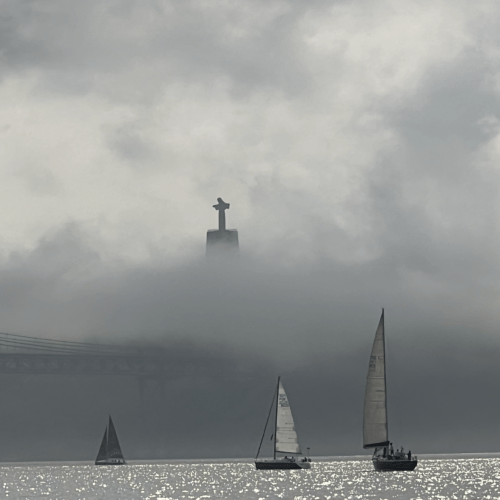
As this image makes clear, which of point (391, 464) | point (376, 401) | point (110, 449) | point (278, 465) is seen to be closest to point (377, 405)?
point (376, 401)

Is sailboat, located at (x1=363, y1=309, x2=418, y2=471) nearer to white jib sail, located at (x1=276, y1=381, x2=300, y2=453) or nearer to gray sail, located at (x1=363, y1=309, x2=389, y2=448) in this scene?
gray sail, located at (x1=363, y1=309, x2=389, y2=448)

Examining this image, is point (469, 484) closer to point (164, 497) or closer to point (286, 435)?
point (286, 435)

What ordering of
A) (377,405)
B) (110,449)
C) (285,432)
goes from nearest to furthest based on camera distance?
(377,405) → (285,432) → (110,449)

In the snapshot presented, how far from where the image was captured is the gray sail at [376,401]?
103 meters

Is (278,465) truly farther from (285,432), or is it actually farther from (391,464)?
(391,464)

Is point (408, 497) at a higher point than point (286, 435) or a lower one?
lower

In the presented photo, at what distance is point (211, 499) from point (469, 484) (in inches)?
1399

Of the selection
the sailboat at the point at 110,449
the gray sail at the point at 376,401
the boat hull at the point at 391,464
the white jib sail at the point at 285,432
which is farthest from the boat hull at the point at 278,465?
the sailboat at the point at 110,449

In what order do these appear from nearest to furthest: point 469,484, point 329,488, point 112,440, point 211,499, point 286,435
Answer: point 211,499 < point 329,488 < point 469,484 < point 286,435 < point 112,440

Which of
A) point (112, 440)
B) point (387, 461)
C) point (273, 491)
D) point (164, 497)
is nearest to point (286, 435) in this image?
point (387, 461)

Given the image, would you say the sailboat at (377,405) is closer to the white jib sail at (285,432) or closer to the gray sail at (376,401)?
the gray sail at (376,401)

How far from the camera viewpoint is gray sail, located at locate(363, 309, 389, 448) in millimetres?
102875

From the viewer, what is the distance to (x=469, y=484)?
105 metres

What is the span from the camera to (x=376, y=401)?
4080 inches
